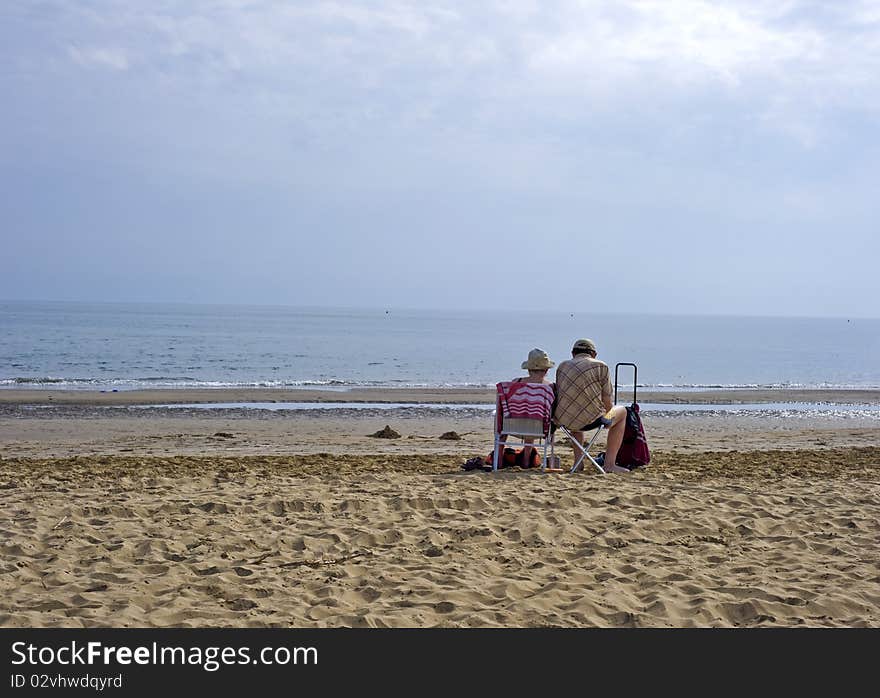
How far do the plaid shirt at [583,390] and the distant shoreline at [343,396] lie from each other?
45.5 feet

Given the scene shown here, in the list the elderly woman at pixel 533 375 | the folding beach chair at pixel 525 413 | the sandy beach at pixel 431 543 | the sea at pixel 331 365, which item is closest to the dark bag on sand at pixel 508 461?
the elderly woman at pixel 533 375

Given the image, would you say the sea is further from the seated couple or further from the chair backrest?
the seated couple

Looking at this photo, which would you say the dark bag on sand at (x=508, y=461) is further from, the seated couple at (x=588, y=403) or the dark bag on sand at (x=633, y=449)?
the dark bag on sand at (x=633, y=449)

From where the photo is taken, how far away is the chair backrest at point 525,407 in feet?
27.9

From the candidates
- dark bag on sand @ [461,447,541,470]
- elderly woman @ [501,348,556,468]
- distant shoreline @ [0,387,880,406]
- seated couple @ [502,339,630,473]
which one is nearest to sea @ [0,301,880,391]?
distant shoreline @ [0,387,880,406]

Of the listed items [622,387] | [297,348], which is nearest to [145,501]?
[622,387]

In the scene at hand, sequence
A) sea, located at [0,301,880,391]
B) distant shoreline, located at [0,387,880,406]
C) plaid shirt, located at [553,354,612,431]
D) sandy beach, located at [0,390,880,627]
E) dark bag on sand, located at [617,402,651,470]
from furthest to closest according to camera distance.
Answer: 1. sea, located at [0,301,880,391]
2. distant shoreline, located at [0,387,880,406]
3. dark bag on sand, located at [617,402,651,470]
4. plaid shirt, located at [553,354,612,431]
5. sandy beach, located at [0,390,880,627]

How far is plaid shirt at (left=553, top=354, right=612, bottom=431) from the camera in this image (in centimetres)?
842

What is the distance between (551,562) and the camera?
5199mm

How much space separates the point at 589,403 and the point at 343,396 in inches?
632

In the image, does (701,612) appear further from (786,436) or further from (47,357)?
(47,357)

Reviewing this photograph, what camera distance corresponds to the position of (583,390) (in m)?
8.45

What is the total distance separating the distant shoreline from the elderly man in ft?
45.4

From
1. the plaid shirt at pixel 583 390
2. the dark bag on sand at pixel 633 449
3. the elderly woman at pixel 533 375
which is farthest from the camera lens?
the dark bag on sand at pixel 633 449
